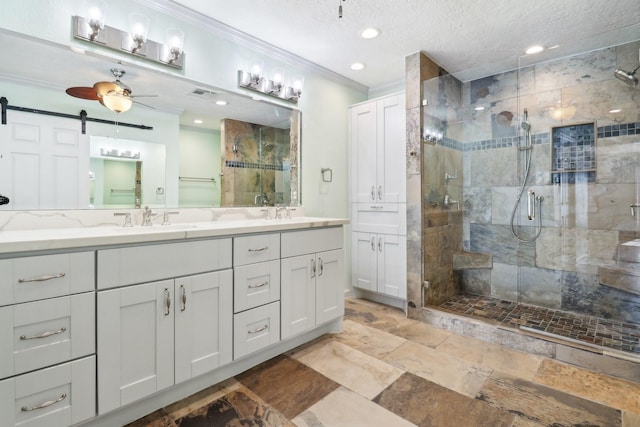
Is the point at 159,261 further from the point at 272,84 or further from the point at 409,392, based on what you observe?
the point at 272,84

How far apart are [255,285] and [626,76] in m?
3.13

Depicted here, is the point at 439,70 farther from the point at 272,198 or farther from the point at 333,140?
the point at 272,198

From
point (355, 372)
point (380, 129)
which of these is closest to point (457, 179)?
point (380, 129)

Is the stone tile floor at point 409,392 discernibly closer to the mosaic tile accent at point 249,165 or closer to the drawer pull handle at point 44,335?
the drawer pull handle at point 44,335

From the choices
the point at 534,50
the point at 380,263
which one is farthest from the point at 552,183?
the point at 380,263

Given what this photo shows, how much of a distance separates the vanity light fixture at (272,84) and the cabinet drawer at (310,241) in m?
1.25

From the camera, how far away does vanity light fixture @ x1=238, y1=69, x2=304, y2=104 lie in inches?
98.1

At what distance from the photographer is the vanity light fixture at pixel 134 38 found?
178 cm

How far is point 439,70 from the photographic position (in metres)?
3.08

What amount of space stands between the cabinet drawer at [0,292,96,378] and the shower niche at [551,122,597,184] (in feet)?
11.5

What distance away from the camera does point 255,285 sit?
6.29 feet

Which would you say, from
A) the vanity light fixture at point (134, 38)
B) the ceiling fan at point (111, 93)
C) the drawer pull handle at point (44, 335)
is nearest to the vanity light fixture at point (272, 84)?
the vanity light fixture at point (134, 38)

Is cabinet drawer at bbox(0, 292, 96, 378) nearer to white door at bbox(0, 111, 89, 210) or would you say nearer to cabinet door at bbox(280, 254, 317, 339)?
white door at bbox(0, 111, 89, 210)

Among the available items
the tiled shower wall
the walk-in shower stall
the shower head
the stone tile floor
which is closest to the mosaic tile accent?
the walk-in shower stall
